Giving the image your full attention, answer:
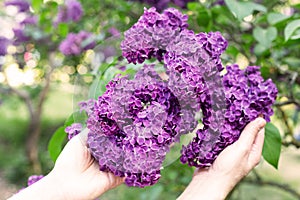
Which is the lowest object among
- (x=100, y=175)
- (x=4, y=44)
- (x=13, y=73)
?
(x=13, y=73)

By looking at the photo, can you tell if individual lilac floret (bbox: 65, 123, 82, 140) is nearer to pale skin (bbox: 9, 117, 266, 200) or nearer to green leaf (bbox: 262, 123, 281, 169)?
pale skin (bbox: 9, 117, 266, 200)

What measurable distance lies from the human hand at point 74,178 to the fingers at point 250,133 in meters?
0.23

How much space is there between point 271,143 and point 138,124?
0.38 m

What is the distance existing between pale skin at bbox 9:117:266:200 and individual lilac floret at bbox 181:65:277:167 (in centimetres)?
2

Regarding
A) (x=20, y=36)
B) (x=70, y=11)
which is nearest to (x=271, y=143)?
(x=70, y=11)

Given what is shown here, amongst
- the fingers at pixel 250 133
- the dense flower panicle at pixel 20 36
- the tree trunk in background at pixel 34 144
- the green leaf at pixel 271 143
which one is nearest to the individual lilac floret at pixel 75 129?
the fingers at pixel 250 133

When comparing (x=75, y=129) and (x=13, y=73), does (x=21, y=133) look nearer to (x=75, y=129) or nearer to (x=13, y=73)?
(x=13, y=73)

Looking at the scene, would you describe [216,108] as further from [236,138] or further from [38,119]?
[38,119]

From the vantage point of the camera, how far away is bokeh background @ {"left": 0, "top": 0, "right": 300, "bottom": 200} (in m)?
1.07

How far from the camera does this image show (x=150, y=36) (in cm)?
76

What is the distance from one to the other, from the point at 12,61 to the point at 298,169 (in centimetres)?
315

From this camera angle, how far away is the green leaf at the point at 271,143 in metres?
0.94

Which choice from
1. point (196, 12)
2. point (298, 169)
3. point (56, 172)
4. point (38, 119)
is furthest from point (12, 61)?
point (298, 169)

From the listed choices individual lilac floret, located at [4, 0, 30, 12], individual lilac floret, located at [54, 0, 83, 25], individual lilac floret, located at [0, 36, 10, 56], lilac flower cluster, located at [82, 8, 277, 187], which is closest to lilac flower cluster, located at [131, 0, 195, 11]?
individual lilac floret, located at [54, 0, 83, 25]
